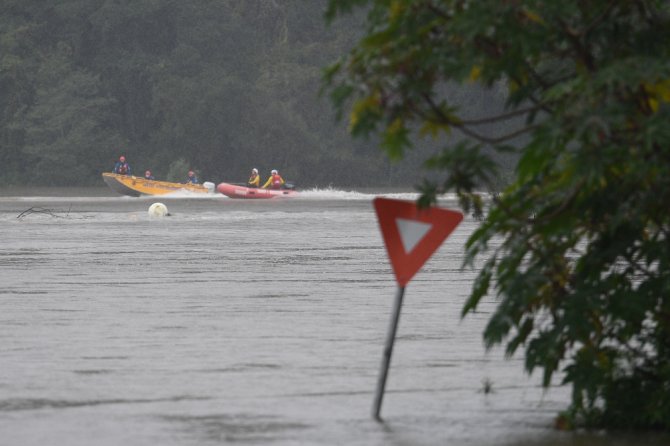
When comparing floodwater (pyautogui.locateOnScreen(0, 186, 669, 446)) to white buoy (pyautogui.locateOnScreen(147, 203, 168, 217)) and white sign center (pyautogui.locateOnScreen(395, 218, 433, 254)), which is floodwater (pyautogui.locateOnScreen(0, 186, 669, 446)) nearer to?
white sign center (pyautogui.locateOnScreen(395, 218, 433, 254))

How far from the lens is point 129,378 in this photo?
11.8 m

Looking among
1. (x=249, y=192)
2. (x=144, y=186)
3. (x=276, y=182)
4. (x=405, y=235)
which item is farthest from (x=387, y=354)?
(x=144, y=186)

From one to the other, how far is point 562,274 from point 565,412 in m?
0.91

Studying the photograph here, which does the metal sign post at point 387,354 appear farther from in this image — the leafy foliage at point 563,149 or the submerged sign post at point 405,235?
the leafy foliage at point 563,149

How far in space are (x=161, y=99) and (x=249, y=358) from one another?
90.8 m

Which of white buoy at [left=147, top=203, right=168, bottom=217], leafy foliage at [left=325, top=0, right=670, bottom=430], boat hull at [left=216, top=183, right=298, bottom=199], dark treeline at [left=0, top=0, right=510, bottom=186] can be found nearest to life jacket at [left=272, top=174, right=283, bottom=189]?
boat hull at [left=216, top=183, right=298, bottom=199]

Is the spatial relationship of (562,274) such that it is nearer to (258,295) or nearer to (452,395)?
(452,395)

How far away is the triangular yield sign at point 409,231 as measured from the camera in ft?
32.1

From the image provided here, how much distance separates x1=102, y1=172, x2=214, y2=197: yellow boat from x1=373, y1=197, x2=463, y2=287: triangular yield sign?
66.0m

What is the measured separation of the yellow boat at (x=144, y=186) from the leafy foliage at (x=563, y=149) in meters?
66.7

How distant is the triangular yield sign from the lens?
9.77 metres

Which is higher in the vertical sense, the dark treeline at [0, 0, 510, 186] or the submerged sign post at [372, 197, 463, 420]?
the submerged sign post at [372, 197, 463, 420]

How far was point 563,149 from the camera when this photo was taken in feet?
28.8

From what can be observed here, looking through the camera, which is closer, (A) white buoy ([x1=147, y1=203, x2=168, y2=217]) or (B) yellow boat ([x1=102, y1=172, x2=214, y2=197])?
(A) white buoy ([x1=147, y1=203, x2=168, y2=217])
